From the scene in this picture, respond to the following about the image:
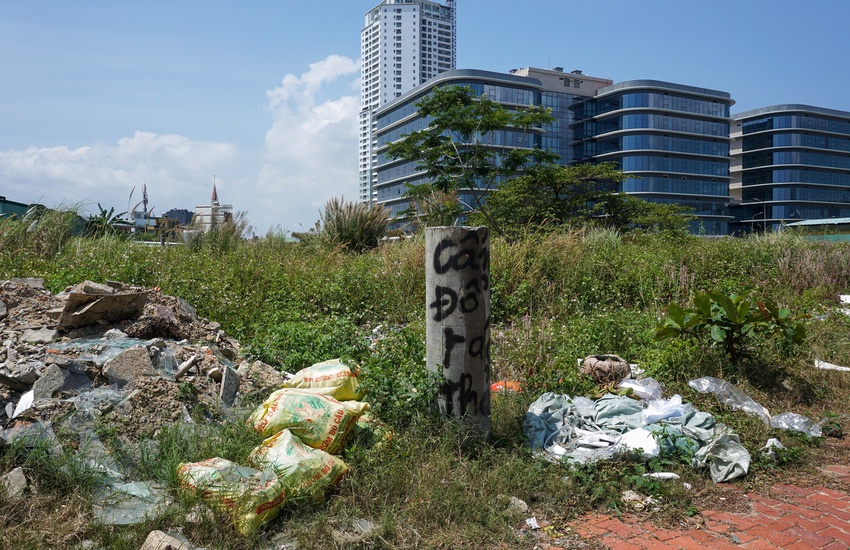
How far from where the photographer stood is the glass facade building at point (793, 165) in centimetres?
9019

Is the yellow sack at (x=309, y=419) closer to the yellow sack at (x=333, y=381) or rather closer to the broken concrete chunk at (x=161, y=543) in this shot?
the yellow sack at (x=333, y=381)

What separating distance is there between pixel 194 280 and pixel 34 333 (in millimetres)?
2558

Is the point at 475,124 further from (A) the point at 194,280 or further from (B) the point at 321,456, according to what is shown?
(B) the point at 321,456

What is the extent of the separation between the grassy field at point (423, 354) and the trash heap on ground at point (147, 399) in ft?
0.39

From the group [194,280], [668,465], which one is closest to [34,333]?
[194,280]

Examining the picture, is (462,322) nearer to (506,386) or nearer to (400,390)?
(400,390)

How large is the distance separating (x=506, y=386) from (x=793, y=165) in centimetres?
10250

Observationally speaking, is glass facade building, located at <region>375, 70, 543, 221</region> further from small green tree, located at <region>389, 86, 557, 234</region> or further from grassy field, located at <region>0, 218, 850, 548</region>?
grassy field, located at <region>0, 218, 850, 548</region>

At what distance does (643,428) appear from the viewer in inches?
167

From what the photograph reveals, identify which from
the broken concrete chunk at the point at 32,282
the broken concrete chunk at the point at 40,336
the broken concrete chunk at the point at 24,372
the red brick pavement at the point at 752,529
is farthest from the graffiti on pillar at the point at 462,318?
the broken concrete chunk at the point at 32,282

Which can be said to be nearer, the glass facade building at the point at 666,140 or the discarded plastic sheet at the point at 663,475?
the discarded plastic sheet at the point at 663,475

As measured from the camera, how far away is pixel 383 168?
9406 centimetres

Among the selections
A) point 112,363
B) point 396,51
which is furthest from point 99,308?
point 396,51

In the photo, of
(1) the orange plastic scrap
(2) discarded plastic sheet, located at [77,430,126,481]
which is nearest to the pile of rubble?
(2) discarded plastic sheet, located at [77,430,126,481]
